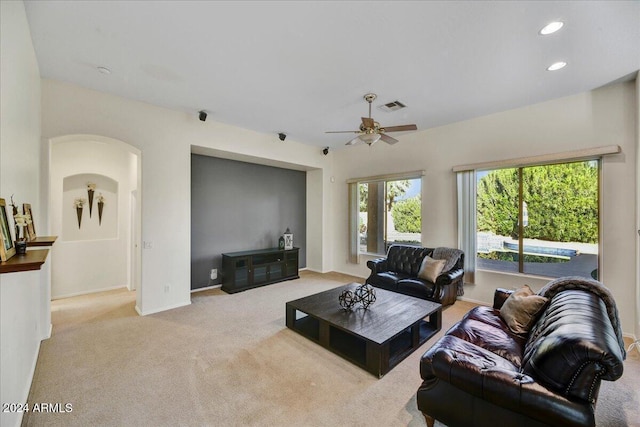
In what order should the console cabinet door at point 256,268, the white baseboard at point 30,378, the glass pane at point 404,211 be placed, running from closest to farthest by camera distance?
the white baseboard at point 30,378 < the console cabinet door at point 256,268 < the glass pane at point 404,211

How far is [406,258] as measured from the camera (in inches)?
186

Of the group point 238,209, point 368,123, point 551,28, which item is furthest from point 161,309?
point 551,28

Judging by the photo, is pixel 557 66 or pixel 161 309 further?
pixel 161 309

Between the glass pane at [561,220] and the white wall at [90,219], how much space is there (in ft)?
21.7

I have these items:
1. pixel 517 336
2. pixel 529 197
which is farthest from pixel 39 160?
pixel 529 197

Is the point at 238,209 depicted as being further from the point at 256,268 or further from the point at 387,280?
the point at 387,280

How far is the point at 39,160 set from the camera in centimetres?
297

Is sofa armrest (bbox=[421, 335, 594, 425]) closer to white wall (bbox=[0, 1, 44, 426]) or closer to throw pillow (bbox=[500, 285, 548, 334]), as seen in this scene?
throw pillow (bbox=[500, 285, 548, 334])

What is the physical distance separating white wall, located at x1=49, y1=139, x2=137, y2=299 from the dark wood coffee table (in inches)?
154

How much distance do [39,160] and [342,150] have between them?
16.8 feet

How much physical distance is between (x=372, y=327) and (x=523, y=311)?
135 centimetres

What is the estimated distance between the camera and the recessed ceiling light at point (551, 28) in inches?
87.1

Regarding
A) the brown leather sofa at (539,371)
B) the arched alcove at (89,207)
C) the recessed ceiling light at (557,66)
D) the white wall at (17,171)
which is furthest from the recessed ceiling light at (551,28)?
the arched alcove at (89,207)

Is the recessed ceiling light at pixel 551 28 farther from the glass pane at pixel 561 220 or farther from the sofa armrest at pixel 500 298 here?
the sofa armrest at pixel 500 298
